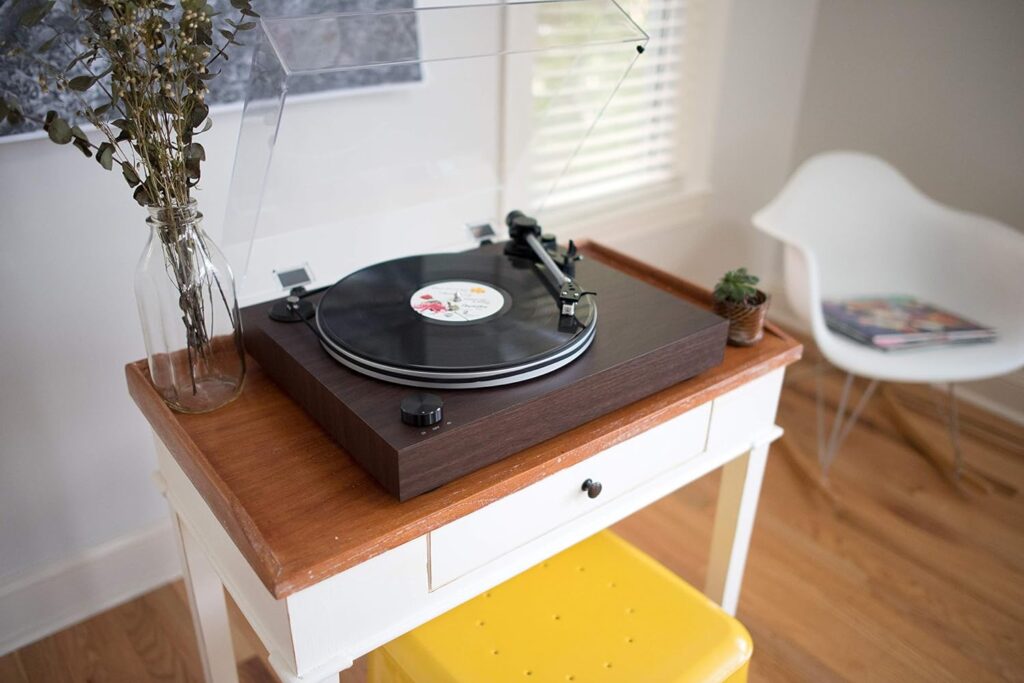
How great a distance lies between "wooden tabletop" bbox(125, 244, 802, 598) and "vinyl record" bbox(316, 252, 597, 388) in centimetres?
10

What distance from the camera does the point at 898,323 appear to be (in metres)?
2.09

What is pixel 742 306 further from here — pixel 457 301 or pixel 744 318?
pixel 457 301

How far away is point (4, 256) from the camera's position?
1346 millimetres

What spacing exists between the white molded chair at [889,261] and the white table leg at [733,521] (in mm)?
672

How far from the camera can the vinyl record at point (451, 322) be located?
3.09 ft

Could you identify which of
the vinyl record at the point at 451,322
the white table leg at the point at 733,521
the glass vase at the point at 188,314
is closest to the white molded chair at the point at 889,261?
the white table leg at the point at 733,521

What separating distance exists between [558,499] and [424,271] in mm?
368

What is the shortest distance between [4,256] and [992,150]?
2312 mm

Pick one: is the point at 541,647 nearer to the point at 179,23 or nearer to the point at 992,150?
the point at 179,23

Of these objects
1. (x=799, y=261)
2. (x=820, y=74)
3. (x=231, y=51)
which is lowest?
(x=799, y=261)

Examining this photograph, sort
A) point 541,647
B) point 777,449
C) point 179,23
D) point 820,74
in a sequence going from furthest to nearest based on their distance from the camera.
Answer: point 820,74 < point 777,449 < point 541,647 < point 179,23

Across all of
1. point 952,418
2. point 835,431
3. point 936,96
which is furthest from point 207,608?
point 936,96

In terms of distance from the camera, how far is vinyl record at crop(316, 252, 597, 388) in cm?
94

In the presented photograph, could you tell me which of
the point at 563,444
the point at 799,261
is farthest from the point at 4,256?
the point at 799,261
